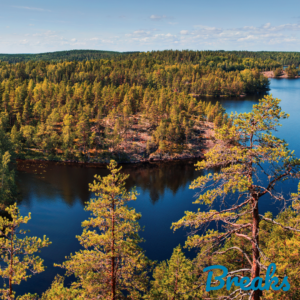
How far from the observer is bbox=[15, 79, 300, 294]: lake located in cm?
4159

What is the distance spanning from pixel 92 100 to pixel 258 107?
320 feet

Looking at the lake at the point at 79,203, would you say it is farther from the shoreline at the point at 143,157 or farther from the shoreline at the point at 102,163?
the shoreline at the point at 143,157

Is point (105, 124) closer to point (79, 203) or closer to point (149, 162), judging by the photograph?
point (149, 162)

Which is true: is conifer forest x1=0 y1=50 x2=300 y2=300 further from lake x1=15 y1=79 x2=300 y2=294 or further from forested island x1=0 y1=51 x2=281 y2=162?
lake x1=15 y1=79 x2=300 y2=294

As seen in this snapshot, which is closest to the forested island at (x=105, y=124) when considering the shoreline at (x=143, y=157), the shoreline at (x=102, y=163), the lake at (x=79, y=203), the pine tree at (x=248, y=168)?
the shoreline at (x=143, y=157)

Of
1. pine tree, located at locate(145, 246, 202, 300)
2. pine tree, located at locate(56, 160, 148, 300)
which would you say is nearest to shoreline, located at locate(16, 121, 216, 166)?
pine tree, located at locate(145, 246, 202, 300)

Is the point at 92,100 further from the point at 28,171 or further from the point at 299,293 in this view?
the point at 299,293

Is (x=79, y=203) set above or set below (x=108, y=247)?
below

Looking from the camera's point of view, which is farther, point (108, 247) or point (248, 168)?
point (108, 247)

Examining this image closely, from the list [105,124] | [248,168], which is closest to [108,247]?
[248,168]

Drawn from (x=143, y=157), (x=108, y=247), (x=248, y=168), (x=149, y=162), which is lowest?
(x=149, y=162)

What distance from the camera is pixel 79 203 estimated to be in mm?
56656

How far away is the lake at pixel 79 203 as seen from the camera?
41594mm

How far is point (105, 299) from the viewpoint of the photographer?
16.6 m
